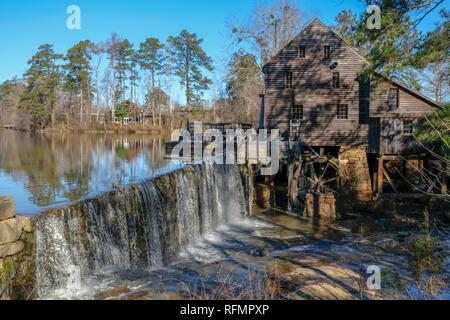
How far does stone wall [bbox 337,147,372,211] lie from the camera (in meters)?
20.7

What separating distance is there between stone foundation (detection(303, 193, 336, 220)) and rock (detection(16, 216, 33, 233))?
42.3ft

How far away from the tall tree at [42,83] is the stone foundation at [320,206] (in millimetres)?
53418

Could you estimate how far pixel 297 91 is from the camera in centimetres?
2348

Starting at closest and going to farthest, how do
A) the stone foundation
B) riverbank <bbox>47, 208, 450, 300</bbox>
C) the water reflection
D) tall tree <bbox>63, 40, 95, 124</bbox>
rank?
riverbank <bbox>47, 208, 450, 300</bbox>
the water reflection
the stone foundation
tall tree <bbox>63, 40, 95, 124</bbox>

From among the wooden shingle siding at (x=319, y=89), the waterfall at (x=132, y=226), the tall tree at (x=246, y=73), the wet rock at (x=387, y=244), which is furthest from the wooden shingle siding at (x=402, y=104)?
the tall tree at (x=246, y=73)

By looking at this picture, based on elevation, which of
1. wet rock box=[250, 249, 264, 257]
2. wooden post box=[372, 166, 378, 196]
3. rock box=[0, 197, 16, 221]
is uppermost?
rock box=[0, 197, 16, 221]

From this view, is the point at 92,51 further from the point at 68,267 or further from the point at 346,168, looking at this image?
the point at 68,267

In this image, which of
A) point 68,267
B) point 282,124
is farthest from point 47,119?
point 68,267

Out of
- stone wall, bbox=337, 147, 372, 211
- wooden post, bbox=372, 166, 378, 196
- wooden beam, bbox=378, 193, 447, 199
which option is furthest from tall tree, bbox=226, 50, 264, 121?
wooden beam, bbox=378, 193, 447, 199

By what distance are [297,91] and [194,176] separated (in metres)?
11.1

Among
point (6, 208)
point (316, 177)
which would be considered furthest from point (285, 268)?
point (316, 177)

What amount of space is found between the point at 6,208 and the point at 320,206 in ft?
45.2

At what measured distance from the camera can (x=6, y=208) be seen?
23.3 feet

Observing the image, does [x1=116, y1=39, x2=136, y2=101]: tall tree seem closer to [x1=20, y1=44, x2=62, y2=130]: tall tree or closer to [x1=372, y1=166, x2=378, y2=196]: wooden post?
[x1=20, y1=44, x2=62, y2=130]: tall tree
